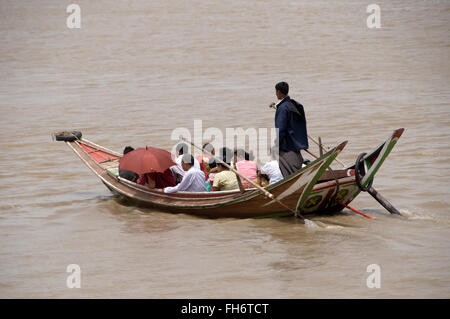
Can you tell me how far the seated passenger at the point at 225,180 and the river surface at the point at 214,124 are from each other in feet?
1.35

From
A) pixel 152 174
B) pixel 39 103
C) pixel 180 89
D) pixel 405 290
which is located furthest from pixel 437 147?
pixel 39 103

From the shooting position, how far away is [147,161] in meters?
7.90

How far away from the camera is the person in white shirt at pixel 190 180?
782 centimetres

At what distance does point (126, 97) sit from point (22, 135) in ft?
11.0

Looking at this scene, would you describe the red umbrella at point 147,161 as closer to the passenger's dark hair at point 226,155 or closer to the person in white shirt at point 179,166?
the person in white shirt at point 179,166

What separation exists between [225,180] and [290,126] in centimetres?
99

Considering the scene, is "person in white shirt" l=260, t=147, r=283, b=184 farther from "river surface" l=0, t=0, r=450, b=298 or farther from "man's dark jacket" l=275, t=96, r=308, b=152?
"river surface" l=0, t=0, r=450, b=298

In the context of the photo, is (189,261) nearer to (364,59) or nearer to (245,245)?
(245,245)

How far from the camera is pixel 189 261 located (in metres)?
6.62
